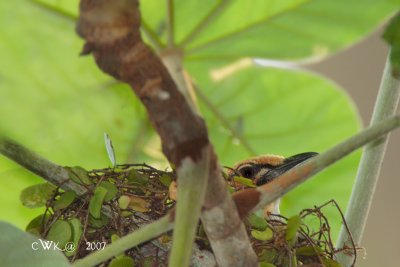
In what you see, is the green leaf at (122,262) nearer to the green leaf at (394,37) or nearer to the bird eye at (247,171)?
the green leaf at (394,37)

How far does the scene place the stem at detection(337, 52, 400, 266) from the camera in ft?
3.70

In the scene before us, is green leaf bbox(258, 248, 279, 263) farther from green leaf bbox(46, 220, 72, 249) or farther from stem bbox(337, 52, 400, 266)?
green leaf bbox(46, 220, 72, 249)

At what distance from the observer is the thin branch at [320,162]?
84 cm

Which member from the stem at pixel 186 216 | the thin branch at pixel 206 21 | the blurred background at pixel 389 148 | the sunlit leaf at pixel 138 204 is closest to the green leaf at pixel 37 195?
the sunlit leaf at pixel 138 204

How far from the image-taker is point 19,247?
86cm

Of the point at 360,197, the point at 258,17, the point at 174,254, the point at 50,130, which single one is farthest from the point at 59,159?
the point at 174,254

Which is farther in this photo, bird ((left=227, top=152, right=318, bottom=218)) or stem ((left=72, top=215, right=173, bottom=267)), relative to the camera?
bird ((left=227, top=152, right=318, bottom=218))

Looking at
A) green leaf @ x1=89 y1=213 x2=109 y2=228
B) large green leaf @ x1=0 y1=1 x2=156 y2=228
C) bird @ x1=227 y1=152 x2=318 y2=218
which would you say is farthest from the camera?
bird @ x1=227 y1=152 x2=318 y2=218

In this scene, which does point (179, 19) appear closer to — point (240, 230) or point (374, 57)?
point (240, 230)

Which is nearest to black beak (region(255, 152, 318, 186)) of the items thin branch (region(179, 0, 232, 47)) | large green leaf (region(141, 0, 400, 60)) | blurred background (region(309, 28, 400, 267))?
large green leaf (region(141, 0, 400, 60))

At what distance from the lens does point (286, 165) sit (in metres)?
1.71

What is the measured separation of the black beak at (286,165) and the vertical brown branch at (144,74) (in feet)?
2.54

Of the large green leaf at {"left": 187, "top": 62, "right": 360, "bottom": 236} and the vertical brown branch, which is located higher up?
the large green leaf at {"left": 187, "top": 62, "right": 360, "bottom": 236}

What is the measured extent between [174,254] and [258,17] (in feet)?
3.00
